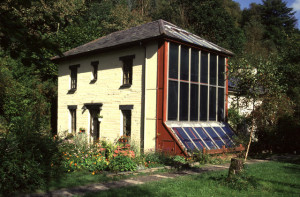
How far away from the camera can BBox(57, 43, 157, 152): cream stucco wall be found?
49.4 feet

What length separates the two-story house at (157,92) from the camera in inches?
572

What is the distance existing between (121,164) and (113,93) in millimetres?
7129

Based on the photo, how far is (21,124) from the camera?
9.46m

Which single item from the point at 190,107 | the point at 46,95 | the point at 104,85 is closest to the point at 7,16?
the point at 190,107

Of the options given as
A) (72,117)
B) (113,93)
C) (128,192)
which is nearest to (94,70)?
(113,93)

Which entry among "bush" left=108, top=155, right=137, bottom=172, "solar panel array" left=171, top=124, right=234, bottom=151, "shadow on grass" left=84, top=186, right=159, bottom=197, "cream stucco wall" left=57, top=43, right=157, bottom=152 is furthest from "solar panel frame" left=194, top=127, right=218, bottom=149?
"shadow on grass" left=84, top=186, right=159, bottom=197

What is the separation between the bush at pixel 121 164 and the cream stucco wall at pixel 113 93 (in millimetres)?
3746

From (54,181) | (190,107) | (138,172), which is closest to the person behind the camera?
(54,181)

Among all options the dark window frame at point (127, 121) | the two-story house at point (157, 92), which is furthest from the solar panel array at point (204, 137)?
the dark window frame at point (127, 121)

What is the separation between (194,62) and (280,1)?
46022 mm

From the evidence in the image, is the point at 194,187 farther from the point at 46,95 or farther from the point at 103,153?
the point at 46,95

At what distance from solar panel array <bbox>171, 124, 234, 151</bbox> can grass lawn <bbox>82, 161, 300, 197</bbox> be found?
3.50 metres

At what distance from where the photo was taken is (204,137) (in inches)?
584

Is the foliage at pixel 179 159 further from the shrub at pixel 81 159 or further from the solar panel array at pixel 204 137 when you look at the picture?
the shrub at pixel 81 159
